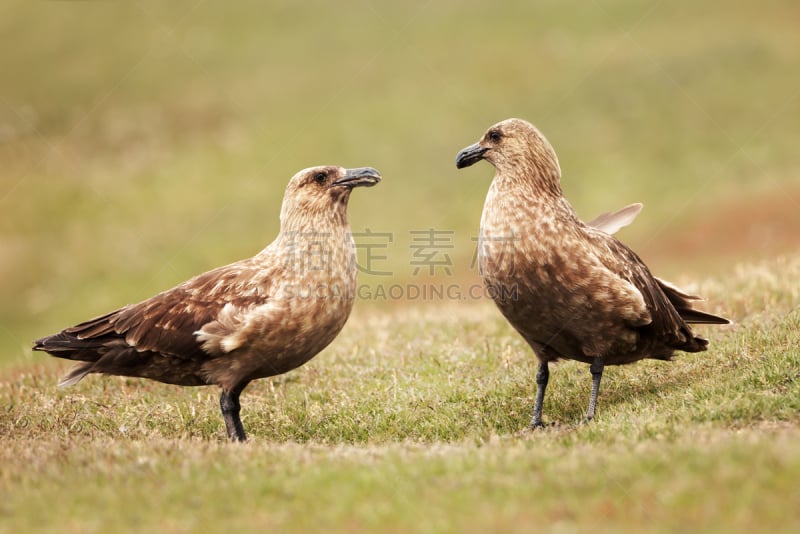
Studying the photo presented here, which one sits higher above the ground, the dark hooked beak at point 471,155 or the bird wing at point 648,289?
the dark hooked beak at point 471,155

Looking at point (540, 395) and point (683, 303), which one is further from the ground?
point (683, 303)

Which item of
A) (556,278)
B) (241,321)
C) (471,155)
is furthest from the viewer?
(471,155)

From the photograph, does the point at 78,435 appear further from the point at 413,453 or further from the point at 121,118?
the point at 121,118

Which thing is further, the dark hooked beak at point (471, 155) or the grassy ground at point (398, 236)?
the dark hooked beak at point (471, 155)

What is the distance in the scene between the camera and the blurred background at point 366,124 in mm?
19984

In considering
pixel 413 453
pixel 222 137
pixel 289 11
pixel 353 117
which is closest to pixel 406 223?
pixel 353 117

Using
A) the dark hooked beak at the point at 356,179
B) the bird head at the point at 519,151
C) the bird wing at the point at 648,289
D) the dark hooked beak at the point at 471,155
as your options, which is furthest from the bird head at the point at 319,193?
the bird wing at the point at 648,289

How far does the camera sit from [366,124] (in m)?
23.8

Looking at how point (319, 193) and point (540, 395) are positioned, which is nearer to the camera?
point (540, 395)

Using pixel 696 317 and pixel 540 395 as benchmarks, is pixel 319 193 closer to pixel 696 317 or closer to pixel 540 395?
pixel 540 395

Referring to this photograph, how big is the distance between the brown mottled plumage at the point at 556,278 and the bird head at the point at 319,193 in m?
1.22

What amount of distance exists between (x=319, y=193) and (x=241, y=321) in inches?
56.5

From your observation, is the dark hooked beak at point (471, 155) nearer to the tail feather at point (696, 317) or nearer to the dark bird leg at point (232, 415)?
the tail feather at point (696, 317)

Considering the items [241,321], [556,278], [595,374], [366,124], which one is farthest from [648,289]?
[366,124]
